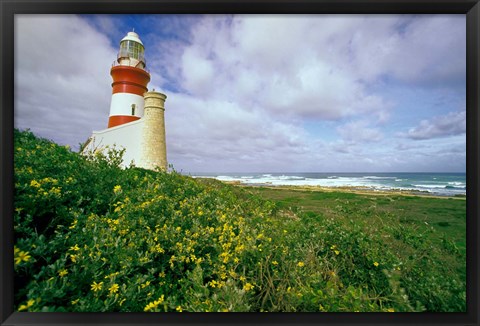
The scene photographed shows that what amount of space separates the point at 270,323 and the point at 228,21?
7.01ft

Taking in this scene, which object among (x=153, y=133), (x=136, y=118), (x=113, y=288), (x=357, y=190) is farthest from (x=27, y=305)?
(x=136, y=118)

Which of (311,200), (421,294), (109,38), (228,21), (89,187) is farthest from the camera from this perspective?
(311,200)

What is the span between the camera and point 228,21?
1.56 metres

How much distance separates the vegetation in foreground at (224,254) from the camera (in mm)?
1281

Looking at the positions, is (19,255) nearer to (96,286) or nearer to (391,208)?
(96,286)

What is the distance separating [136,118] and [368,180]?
27.4 ft

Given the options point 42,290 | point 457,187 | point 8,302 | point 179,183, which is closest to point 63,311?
point 42,290

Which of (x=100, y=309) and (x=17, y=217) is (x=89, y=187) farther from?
(x=100, y=309)

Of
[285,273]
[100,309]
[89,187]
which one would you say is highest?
[89,187]

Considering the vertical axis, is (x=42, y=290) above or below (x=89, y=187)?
below

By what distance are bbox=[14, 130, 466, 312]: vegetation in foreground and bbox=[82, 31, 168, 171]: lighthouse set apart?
4.94m

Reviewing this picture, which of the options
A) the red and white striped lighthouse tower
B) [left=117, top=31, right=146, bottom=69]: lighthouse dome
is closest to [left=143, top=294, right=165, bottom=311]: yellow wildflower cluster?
[left=117, top=31, right=146, bottom=69]: lighthouse dome

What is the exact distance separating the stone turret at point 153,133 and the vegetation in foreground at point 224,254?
4.93 meters

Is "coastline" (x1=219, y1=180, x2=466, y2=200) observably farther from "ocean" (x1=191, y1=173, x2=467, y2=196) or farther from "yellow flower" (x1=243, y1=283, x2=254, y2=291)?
"yellow flower" (x1=243, y1=283, x2=254, y2=291)
